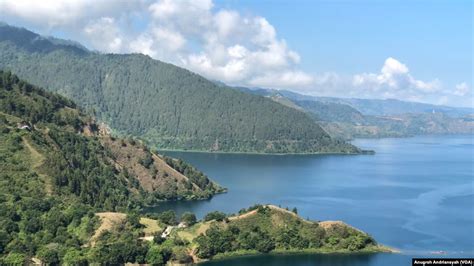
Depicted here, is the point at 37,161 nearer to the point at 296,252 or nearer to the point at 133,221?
the point at 133,221

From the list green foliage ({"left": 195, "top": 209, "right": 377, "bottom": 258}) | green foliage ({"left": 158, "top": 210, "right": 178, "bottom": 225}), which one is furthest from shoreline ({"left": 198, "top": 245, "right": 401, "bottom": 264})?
green foliage ({"left": 158, "top": 210, "right": 178, "bottom": 225})

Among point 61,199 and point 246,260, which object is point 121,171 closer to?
point 61,199

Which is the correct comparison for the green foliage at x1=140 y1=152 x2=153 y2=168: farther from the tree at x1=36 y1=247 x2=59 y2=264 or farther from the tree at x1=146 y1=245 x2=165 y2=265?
the tree at x1=36 y1=247 x2=59 y2=264

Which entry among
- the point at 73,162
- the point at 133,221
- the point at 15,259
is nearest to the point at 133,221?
the point at 133,221

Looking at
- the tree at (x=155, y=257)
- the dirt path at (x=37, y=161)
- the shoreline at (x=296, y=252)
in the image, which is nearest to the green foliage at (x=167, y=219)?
the shoreline at (x=296, y=252)

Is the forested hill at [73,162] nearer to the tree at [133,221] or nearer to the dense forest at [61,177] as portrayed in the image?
the dense forest at [61,177]

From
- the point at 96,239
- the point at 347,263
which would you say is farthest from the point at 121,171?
the point at 347,263
